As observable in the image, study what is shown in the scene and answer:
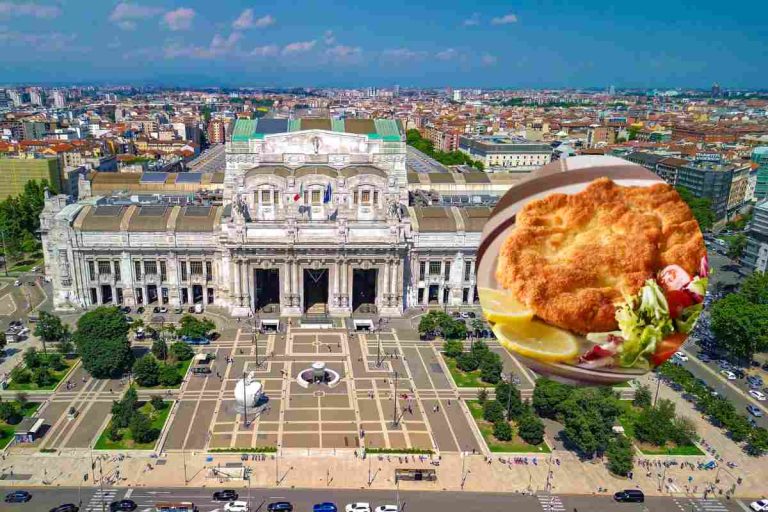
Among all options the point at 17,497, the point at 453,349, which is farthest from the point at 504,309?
the point at 453,349

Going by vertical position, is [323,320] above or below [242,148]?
below

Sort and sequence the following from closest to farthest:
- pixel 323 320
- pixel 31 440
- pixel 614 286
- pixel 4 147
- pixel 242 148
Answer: pixel 614 286
pixel 31 440
pixel 323 320
pixel 242 148
pixel 4 147

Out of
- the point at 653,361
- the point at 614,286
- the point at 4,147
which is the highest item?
the point at 614,286

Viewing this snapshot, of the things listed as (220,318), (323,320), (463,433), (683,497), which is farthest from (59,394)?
(683,497)

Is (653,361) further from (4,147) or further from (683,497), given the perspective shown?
(4,147)

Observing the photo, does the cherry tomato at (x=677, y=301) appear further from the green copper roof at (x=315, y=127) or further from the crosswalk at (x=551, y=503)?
the green copper roof at (x=315, y=127)

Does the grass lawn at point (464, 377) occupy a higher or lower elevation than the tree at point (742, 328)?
lower

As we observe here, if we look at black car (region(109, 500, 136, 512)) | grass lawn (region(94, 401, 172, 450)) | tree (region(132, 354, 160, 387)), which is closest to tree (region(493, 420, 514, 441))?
grass lawn (region(94, 401, 172, 450))

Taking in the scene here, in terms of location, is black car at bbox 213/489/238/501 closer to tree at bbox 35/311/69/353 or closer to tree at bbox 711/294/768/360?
tree at bbox 35/311/69/353

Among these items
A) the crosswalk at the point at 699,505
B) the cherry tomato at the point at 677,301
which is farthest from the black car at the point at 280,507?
the cherry tomato at the point at 677,301
